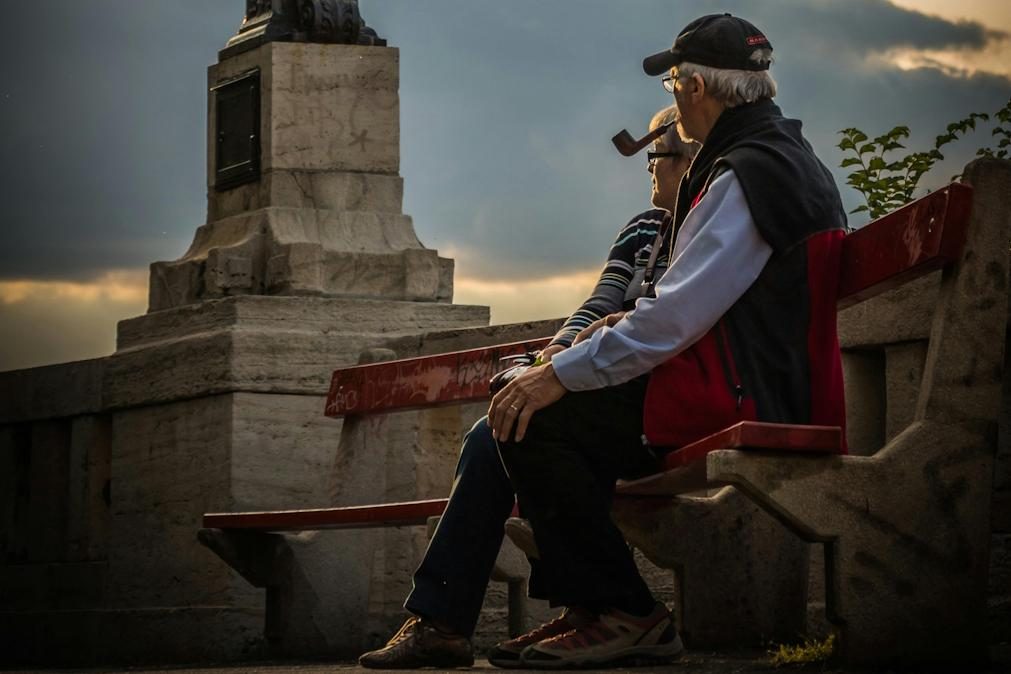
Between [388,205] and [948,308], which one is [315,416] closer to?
[388,205]

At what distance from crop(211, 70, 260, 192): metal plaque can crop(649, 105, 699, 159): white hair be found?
3.91 metres

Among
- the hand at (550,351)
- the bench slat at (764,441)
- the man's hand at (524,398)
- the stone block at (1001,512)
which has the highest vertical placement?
the hand at (550,351)

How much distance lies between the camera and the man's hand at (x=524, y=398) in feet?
12.4

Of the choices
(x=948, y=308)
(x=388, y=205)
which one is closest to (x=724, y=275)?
(x=948, y=308)

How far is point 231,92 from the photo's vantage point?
8234 mm

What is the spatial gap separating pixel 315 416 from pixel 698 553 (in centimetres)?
325

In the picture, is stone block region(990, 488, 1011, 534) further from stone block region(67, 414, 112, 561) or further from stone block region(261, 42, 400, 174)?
stone block region(67, 414, 112, 561)

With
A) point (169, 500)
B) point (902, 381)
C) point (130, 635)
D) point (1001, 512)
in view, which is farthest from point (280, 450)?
point (1001, 512)

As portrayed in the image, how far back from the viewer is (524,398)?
3.80m

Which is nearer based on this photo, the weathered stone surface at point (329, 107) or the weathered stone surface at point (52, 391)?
the weathered stone surface at point (329, 107)

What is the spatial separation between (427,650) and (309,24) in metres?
4.55

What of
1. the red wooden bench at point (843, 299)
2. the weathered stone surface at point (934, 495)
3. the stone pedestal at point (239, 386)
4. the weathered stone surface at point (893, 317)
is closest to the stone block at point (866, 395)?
the weathered stone surface at point (893, 317)

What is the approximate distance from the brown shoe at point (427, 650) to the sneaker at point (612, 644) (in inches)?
6.3

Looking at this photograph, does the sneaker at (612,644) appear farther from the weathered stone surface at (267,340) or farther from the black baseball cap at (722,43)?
the weathered stone surface at (267,340)
